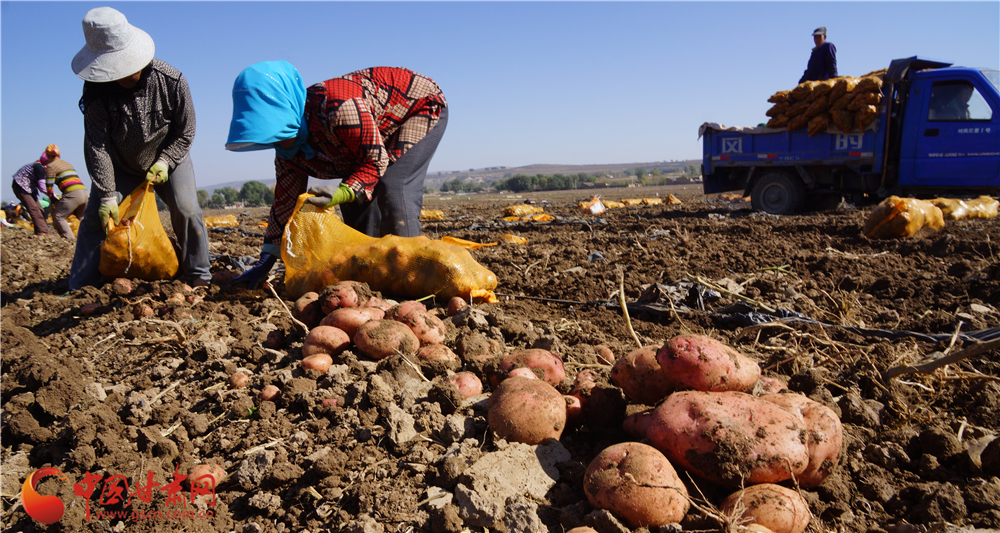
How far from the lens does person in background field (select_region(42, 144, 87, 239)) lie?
816 centimetres

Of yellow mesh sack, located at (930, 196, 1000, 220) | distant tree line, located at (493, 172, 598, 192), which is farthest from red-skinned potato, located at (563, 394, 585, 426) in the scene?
distant tree line, located at (493, 172, 598, 192)

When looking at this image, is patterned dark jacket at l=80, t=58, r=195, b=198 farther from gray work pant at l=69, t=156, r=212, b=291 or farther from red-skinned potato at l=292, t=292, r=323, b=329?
red-skinned potato at l=292, t=292, r=323, b=329

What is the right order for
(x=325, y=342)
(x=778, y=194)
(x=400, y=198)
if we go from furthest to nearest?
1. (x=778, y=194)
2. (x=400, y=198)
3. (x=325, y=342)

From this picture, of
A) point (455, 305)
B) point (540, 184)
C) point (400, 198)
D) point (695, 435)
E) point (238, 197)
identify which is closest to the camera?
point (695, 435)

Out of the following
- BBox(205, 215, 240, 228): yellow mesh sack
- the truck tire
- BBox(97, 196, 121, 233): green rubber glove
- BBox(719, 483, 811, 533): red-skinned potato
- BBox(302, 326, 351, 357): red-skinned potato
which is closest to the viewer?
BBox(719, 483, 811, 533): red-skinned potato

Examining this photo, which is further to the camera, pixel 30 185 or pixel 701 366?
pixel 30 185

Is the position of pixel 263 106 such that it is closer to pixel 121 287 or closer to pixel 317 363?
pixel 317 363

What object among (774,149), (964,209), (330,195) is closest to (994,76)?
(964,209)

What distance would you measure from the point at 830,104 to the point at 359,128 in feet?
27.9

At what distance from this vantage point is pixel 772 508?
141 cm

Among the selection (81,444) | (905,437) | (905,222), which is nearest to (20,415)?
(81,444)

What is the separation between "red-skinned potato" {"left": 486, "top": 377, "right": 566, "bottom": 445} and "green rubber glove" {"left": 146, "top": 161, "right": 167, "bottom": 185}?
341 centimetres

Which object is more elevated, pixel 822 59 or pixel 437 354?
pixel 822 59

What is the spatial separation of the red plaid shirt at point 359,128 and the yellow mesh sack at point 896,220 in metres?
5.28
